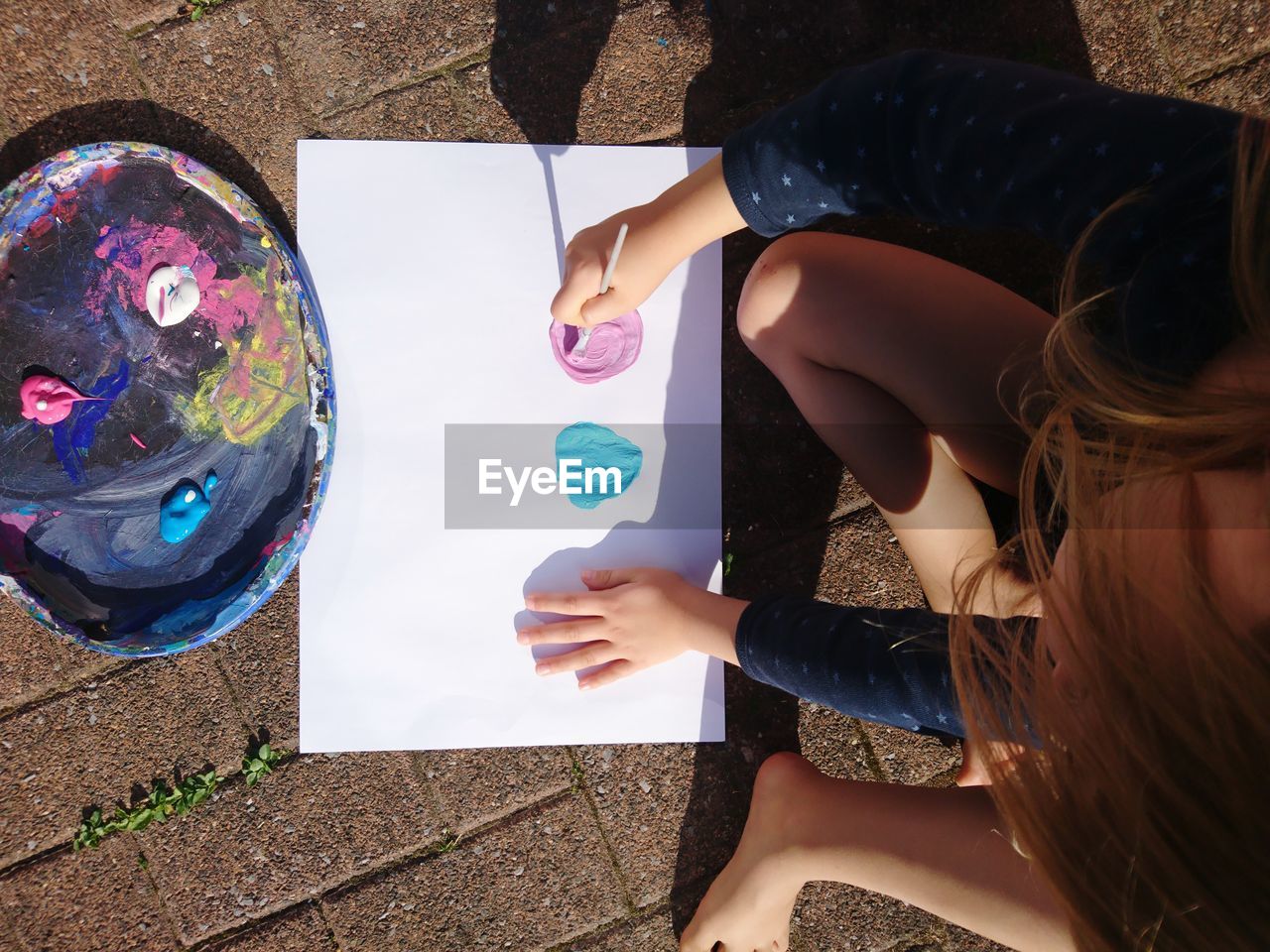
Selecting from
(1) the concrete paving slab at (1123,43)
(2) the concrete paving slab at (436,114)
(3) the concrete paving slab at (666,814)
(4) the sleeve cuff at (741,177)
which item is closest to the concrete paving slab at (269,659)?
(3) the concrete paving slab at (666,814)

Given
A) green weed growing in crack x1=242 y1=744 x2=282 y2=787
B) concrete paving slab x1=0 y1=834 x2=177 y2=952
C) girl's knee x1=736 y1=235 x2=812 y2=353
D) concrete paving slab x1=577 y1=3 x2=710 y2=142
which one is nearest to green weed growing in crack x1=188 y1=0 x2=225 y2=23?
concrete paving slab x1=577 y1=3 x2=710 y2=142

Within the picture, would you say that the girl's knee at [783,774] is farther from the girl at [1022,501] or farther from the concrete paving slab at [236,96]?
the concrete paving slab at [236,96]

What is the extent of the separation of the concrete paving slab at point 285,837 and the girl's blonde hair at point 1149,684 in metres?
0.63

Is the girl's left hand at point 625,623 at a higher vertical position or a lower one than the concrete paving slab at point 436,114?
lower

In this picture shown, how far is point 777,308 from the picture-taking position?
85 cm

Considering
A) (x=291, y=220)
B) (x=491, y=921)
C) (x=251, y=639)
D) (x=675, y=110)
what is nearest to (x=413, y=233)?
(x=291, y=220)

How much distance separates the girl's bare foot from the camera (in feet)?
2.83

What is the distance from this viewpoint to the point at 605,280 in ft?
2.52

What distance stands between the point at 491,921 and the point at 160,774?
400 millimetres

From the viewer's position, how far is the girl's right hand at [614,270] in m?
0.79

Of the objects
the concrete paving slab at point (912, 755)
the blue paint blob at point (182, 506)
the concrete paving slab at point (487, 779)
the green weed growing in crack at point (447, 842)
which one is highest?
the blue paint blob at point (182, 506)

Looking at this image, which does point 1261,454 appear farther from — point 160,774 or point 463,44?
point 160,774

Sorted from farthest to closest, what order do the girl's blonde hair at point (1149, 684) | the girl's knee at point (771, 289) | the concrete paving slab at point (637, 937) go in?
1. the concrete paving slab at point (637, 937)
2. the girl's knee at point (771, 289)
3. the girl's blonde hair at point (1149, 684)

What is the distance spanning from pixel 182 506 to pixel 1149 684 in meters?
0.87
